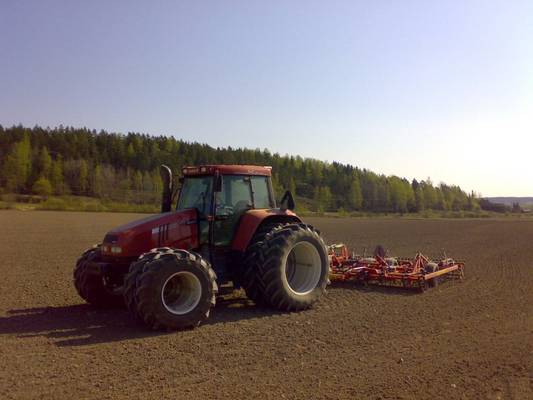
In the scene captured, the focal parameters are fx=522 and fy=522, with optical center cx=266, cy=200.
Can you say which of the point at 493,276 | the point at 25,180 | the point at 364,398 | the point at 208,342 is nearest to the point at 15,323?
the point at 208,342

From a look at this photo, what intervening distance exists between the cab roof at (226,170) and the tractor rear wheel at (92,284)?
203 centimetres

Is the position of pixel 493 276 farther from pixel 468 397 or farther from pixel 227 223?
pixel 468 397

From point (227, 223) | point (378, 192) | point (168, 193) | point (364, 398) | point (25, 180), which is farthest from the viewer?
point (378, 192)

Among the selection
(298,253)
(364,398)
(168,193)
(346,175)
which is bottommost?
(364,398)

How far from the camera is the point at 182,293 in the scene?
741cm

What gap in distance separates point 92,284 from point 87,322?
0.89 meters

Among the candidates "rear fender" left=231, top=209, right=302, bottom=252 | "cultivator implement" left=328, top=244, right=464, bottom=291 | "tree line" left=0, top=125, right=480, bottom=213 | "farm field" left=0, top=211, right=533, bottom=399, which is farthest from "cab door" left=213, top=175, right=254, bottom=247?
"tree line" left=0, top=125, right=480, bottom=213

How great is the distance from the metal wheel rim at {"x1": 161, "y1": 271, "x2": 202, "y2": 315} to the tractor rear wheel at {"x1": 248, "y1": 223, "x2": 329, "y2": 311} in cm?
114

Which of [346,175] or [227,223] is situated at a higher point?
[346,175]

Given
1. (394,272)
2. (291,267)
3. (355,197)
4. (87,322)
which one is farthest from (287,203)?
(355,197)

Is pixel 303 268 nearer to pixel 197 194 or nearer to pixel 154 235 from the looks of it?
pixel 197 194

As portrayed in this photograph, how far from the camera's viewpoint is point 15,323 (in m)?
7.55

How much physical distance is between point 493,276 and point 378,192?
9228 centimetres

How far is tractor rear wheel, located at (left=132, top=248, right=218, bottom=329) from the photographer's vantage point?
22.1ft
